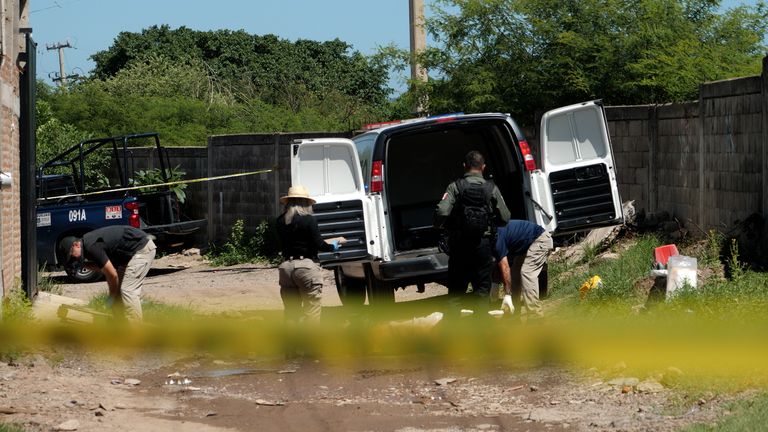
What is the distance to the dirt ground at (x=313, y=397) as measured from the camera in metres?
7.32

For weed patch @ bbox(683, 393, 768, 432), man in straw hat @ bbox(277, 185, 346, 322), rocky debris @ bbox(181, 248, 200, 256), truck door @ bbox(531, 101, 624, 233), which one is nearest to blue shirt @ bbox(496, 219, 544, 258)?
truck door @ bbox(531, 101, 624, 233)

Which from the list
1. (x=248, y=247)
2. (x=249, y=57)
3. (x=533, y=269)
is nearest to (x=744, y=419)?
(x=533, y=269)

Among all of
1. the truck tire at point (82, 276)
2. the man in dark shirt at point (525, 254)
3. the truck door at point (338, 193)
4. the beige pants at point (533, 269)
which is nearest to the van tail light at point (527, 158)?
the man in dark shirt at point (525, 254)

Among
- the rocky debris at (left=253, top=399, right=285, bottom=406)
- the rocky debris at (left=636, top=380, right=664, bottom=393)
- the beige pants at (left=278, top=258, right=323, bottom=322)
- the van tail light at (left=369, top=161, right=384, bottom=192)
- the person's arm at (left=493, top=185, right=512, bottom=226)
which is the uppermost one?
the van tail light at (left=369, top=161, right=384, bottom=192)

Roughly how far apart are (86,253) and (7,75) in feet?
7.38

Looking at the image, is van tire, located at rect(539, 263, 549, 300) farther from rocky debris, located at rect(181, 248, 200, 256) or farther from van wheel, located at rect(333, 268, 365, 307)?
rocky debris, located at rect(181, 248, 200, 256)

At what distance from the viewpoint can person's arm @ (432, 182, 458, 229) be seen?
10.1 meters

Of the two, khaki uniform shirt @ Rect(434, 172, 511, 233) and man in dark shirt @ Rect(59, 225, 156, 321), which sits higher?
khaki uniform shirt @ Rect(434, 172, 511, 233)

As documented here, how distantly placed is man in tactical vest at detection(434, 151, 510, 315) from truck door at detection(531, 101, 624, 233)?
4.37 feet

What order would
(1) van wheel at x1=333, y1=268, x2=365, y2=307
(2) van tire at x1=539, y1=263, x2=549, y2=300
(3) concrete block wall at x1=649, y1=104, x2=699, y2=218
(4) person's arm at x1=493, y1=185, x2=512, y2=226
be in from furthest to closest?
(3) concrete block wall at x1=649, y1=104, x2=699, y2=218 → (1) van wheel at x1=333, y1=268, x2=365, y2=307 → (2) van tire at x1=539, y1=263, x2=549, y2=300 → (4) person's arm at x1=493, y1=185, x2=512, y2=226

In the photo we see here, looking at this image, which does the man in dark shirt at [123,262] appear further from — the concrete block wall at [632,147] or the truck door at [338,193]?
the concrete block wall at [632,147]

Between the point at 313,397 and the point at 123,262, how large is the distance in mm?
3607

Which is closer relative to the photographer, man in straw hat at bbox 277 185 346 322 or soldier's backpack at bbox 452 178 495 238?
soldier's backpack at bbox 452 178 495 238

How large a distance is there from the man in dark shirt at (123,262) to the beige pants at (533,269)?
138 inches
